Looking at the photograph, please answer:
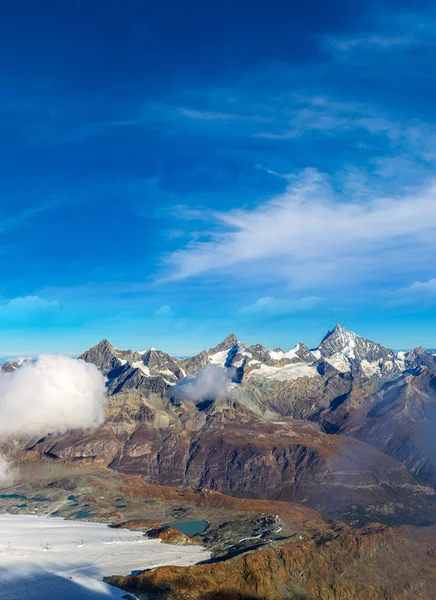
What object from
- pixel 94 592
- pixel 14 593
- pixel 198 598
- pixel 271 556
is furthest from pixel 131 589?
pixel 271 556

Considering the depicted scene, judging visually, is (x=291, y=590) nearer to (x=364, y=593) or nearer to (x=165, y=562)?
(x=364, y=593)

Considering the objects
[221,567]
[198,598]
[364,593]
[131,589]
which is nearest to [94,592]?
[131,589]

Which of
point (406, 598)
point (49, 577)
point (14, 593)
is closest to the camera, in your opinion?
point (14, 593)

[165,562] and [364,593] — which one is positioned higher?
[165,562]

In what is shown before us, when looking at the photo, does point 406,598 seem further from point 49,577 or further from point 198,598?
point 49,577

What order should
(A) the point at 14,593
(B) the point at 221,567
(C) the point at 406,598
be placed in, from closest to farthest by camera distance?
(A) the point at 14,593
(B) the point at 221,567
(C) the point at 406,598

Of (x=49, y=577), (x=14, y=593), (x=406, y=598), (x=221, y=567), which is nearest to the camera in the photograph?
(x=14, y=593)

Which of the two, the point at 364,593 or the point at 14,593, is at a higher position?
the point at 14,593

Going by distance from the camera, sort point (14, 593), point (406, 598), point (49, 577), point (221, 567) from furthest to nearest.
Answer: point (406, 598), point (221, 567), point (49, 577), point (14, 593)

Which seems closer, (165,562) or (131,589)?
(131,589)
